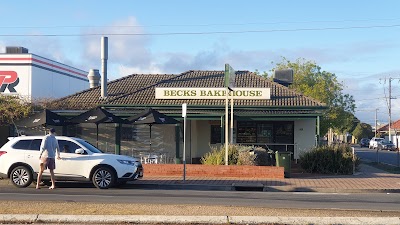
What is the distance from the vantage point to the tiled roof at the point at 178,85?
88.9 ft

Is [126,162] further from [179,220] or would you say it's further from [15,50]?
[15,50]

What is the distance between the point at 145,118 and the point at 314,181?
7578 millimetres

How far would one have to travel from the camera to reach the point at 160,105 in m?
26.6

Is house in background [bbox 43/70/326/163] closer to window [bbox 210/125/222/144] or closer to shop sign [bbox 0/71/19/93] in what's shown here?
window [bbox 210/125/222/144]

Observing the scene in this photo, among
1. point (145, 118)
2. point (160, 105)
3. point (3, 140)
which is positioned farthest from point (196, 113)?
Result: point (3, 140)

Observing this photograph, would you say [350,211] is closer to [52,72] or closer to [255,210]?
[255,210]

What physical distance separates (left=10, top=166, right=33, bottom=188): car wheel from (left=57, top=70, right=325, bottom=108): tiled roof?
10210 millimetres

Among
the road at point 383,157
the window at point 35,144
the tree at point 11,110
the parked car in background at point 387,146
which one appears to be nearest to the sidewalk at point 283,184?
the window at point 35,144

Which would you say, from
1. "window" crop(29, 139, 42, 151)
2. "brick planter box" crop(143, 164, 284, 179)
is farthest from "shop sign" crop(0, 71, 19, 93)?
"window" crop(29, 139, 42, 151)

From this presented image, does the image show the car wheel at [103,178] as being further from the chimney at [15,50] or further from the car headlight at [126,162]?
the chimney at [15,50]


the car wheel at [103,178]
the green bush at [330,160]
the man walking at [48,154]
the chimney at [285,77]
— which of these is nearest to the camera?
the man walking at [48,154]

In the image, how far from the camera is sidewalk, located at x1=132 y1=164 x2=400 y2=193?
58.2 ft

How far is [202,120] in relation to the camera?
2784 centimetres

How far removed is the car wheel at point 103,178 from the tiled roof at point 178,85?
10287 millimetres
